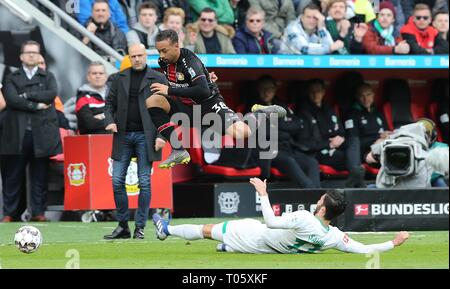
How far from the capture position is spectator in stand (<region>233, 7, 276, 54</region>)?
19.7 meters

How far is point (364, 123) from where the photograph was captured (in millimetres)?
21094

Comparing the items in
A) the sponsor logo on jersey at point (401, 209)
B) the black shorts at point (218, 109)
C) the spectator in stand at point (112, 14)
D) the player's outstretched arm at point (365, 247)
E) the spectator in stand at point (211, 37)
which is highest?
the spectator in stand at point (112, 14)

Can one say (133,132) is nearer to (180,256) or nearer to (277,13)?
(180,256)

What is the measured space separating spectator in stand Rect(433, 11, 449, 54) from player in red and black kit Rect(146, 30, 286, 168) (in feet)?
25.1

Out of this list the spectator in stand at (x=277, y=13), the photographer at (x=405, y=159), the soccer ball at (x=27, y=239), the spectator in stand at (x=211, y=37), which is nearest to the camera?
the soccer ball at (x=27, y=239)

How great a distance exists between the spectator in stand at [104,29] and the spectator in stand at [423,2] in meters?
5.33

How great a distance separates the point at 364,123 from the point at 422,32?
187 cm

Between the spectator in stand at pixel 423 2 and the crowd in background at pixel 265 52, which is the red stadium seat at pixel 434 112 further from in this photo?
the spectator in stand at pixel 423 2

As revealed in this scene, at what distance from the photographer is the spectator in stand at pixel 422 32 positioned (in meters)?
21.0

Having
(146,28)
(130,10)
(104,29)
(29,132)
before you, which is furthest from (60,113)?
(130,10)

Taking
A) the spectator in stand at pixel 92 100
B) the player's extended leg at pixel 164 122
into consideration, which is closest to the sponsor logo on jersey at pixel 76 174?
the spectator in stand at pixel 92 100
